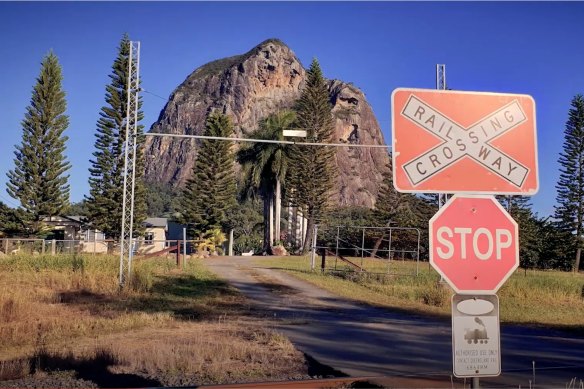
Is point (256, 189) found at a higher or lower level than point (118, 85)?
lower

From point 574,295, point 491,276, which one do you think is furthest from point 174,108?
point 491,276

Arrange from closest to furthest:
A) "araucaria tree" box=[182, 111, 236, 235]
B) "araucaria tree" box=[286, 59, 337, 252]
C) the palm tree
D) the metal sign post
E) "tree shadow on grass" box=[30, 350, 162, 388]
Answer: the metal sign post < "tree shadow on grass" box=[30, 350, 162, 388] < "araucaria tree" box=[182, 111, 236, 235] < the palm tree < "araucaria tree" box=[286, 59, 337, 252]

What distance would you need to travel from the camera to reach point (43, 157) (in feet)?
130

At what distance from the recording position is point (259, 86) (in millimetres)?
178125

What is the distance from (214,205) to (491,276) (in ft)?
141

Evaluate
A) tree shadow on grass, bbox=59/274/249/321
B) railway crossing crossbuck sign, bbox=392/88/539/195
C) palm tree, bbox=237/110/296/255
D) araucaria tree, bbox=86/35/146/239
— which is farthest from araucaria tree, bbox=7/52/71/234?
railway crossing crossbuck sign, bbox=392/88/539/195

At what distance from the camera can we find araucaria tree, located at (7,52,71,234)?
39.2 meters

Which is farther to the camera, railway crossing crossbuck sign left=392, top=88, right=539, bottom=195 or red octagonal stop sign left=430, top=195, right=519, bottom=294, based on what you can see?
railway crossing crossbuck sign left=392, top=88, right=539, bottom=195

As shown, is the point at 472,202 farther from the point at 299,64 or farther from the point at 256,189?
the point at 299,64

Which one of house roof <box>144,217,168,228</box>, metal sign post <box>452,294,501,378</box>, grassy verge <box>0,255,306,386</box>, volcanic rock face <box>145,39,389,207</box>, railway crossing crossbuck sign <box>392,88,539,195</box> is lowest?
grassy verge <box>0,255,306,386</box>

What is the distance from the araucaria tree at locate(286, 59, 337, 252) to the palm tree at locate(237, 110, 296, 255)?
3.88ft

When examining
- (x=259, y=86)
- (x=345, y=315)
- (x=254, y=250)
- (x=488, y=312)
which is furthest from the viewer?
(x=259, y=86)

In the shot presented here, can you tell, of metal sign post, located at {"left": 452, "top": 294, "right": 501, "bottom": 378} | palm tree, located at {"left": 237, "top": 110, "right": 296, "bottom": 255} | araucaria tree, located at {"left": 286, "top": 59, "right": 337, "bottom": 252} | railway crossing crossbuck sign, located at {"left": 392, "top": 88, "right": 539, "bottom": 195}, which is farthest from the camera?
araucaria tree, located at {"left": 286, "top": 59, "right": 337, "bottom": 252}

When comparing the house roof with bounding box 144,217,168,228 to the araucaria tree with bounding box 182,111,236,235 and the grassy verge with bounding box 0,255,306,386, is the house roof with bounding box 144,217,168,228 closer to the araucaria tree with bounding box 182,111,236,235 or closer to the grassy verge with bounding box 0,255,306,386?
the araucaria tree with bounding box 182,111,236,235
